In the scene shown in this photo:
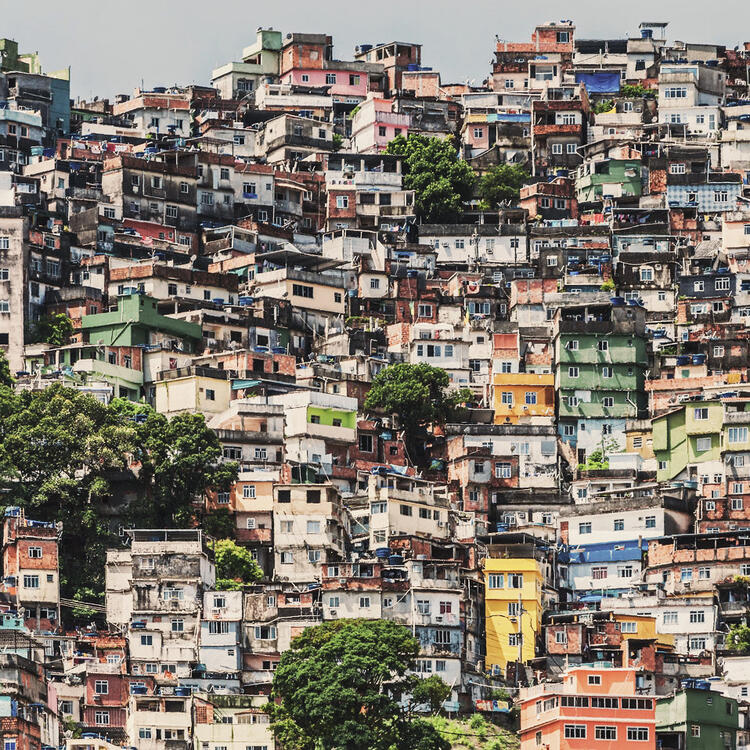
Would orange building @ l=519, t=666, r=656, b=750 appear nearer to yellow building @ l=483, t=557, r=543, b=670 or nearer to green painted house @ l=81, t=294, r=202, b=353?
yellow building @ l=483, t=557, r=543, b=670

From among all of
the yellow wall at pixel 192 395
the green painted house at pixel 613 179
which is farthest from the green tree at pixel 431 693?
the green painted house at pixel 613 179

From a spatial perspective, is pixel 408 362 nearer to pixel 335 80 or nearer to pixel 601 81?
pixel 601 81

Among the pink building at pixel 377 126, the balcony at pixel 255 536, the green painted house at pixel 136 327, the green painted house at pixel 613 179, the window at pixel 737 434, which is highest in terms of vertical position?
the pink building at pixel 377 126

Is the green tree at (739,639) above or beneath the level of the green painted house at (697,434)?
beneath

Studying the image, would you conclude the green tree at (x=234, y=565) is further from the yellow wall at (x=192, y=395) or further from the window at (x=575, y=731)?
the window at (x=575, y=731)

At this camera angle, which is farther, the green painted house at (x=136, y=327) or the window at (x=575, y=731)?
the green painted house at (x=136, y=327)

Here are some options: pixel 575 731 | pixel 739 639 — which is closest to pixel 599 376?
pixel 739 639

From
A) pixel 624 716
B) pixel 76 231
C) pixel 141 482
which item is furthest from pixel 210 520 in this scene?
pixel 76 231

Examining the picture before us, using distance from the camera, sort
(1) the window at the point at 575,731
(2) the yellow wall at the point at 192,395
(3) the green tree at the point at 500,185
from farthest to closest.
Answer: (3) the green tree at the point at 500,185 < (2) the yellow wall at the point at 192,395 < (1) the window at the point at 575,731


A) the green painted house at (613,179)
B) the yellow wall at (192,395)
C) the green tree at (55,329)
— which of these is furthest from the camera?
the green painted house at (613,179)

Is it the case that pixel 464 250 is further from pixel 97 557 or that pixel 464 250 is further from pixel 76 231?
pixel 97 557
